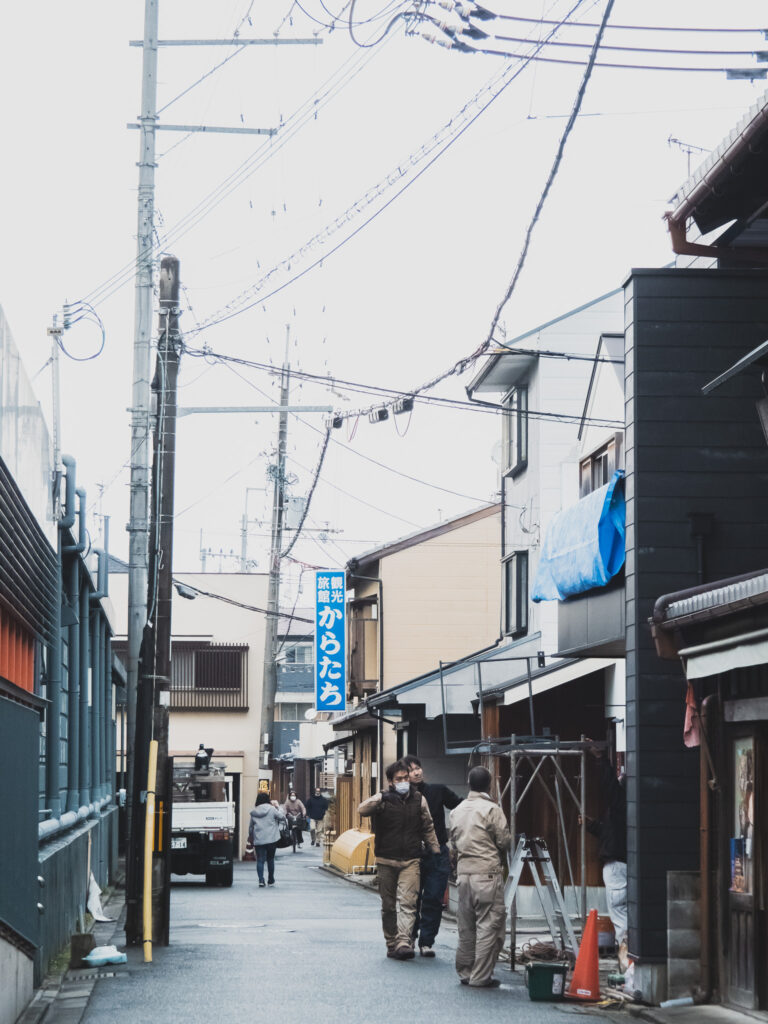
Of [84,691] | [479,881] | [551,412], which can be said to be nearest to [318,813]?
[551,412]

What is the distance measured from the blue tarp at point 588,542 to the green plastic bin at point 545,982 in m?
4.03

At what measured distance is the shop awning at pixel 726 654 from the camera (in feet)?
31.5

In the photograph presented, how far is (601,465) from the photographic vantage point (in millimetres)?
17062

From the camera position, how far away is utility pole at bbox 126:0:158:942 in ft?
70.4

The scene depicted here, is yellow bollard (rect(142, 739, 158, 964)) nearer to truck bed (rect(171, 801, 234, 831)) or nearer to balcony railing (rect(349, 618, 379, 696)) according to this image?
truck bed (rect(171, 801, 234, 831))

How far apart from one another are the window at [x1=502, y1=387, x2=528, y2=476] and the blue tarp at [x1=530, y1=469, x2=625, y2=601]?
10.4 m

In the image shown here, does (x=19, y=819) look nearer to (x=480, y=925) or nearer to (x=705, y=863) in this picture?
(x=480, y=925)

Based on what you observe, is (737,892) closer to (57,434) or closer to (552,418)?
(57,434)

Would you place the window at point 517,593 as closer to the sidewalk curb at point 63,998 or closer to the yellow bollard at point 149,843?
the yellow bollard at point 149,843

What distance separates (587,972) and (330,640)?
25.6m

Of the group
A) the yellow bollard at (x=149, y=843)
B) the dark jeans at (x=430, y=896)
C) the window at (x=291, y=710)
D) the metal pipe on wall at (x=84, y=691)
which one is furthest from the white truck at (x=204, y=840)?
the window at (x=291, y=710)

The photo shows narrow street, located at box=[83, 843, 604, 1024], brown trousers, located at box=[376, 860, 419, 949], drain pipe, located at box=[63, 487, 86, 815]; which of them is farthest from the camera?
drain pipe, located at box=[63, 487, 86, 815]

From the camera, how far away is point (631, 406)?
12.7m

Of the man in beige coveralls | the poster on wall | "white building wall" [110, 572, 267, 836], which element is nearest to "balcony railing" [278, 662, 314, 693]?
"white building wall" [110, 572, 267, 836]
